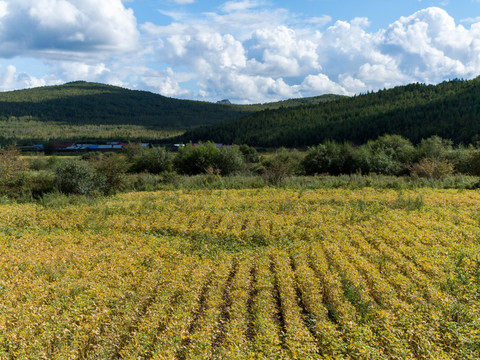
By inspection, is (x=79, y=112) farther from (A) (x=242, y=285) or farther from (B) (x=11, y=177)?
(A) (x=242, y=285)

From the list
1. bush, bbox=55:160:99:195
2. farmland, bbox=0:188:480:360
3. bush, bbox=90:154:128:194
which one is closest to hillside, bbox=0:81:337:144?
bush, bbox=90:154:128:194

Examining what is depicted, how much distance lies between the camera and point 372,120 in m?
98.3

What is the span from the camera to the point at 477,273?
35.3 ft

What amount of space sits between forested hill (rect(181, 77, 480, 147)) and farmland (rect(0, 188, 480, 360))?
7161 cm

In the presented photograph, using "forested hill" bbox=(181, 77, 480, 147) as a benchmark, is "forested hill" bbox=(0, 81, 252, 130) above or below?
above

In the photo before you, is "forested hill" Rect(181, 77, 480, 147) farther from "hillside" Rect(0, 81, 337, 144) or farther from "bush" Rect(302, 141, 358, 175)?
"bush" Rect(302, 141, 358, 175)

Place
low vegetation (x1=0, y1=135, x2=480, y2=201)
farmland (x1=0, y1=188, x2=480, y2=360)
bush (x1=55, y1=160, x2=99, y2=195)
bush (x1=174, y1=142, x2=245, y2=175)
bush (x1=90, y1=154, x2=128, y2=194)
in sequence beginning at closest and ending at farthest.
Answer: farmland (x1=0, y1=188, x2=480, y2=360), bush (x1=55, y1=160, x2=99, y2=195), low vegetation (x1=0, y1=135, x2=480, y2=201), bush (x1=90, y1=154, x2=128, y2=194), bush (x1=174, y1=142, x2=245, y2=175)

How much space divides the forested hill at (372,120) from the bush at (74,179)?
247 ft

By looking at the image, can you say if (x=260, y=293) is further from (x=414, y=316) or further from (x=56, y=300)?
(x=56, y=300)

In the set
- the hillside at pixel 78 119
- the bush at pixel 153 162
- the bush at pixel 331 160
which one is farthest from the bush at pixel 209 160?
the hillside at pixel 78 119

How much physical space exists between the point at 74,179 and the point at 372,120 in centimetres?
9075

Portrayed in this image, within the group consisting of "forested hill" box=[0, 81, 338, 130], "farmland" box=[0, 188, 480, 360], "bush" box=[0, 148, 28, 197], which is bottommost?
"farmland" box=[0, 188, 480, 360]

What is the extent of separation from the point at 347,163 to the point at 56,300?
136 feet

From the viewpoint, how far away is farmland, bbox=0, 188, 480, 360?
302 inches
